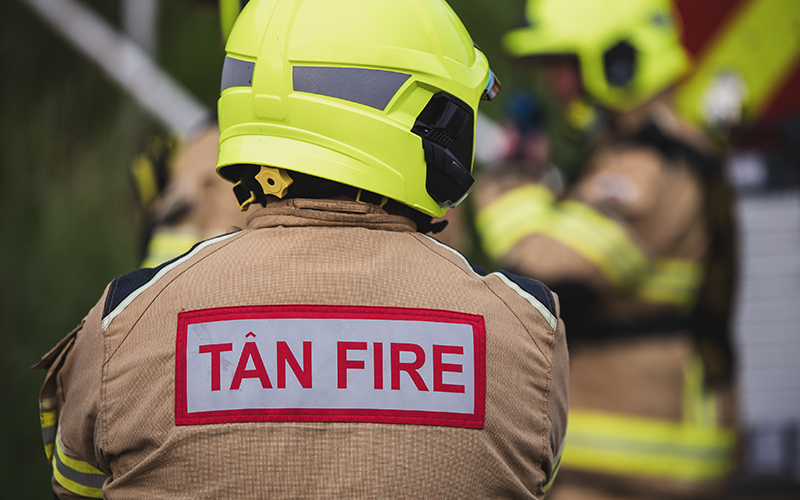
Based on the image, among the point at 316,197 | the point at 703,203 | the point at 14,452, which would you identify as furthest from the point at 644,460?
the point at 14,452

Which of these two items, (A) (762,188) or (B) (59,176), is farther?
(B) (59,176)

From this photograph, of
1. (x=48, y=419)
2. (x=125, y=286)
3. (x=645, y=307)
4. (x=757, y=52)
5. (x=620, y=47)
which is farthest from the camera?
(x=757, y=52)

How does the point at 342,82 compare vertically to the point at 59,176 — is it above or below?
above

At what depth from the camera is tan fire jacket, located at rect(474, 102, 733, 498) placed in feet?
9.68

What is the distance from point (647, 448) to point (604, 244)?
2.65ft

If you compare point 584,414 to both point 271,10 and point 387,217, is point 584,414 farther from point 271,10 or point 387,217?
point 271,10

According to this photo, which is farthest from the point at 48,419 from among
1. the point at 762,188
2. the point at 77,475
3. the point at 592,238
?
the point at 762,188

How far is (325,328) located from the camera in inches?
47.1

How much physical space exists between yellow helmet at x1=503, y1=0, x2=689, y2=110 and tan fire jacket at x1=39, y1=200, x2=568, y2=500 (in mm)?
2287

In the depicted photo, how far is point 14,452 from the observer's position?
150 inches

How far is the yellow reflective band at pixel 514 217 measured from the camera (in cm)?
320

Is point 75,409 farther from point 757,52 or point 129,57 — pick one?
point 129,57

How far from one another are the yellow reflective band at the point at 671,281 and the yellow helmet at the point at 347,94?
72.5 inches

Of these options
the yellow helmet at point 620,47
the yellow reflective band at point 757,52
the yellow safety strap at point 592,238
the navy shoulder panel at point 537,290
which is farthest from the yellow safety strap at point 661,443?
the yellow reflective band at point 757,52
